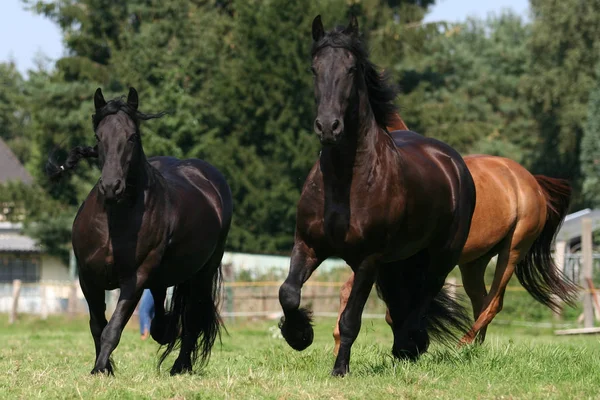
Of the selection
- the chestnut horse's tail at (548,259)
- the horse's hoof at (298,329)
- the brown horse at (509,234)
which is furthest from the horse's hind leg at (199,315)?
the chestnut horse's tail at (548,259)

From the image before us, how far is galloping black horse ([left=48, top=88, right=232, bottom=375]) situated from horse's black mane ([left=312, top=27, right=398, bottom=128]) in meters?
1.63

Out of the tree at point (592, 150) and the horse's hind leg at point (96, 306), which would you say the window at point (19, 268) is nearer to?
the tree at point (592, 150)

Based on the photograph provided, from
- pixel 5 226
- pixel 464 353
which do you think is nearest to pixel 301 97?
pixel 5 226

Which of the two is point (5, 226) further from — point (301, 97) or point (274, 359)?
point (274, 359)

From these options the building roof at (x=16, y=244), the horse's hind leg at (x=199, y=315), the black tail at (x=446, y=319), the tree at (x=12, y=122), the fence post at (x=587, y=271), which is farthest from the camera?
the tree at (x=12, y=122)

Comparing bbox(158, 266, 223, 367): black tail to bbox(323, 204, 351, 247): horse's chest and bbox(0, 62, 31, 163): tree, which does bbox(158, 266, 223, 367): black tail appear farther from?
bbox(0, 62, 31, 163): tree

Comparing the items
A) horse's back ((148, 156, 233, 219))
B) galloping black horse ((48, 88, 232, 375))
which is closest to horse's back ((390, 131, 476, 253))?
horse's back ((148, 156, 233, 219))

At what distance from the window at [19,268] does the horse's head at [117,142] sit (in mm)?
40307

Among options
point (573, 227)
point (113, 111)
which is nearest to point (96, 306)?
point (113, 111)

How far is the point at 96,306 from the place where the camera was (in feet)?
25.7

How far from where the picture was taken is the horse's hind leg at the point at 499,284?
1011 centimetres

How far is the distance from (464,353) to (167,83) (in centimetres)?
3129

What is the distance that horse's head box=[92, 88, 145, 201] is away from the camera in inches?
277

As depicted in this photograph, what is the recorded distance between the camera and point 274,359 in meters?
9.18
